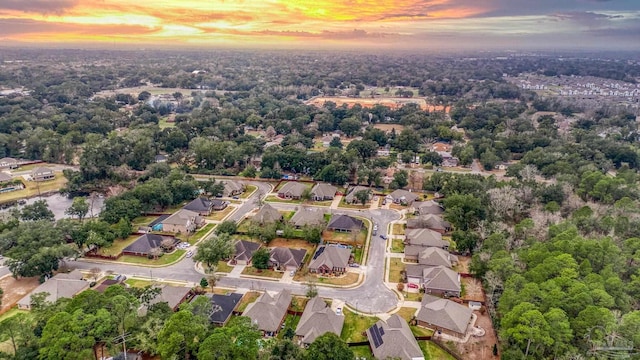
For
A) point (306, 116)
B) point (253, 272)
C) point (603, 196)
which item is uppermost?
point (306, 116)

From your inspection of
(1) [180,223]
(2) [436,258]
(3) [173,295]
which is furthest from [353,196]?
(3) [173,295]

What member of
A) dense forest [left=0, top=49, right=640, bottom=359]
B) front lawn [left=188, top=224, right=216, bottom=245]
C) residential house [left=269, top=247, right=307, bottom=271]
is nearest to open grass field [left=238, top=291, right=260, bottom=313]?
residential house [left=269, top=247, right=307, bottom=271]

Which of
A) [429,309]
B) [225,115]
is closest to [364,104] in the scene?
[225,115]

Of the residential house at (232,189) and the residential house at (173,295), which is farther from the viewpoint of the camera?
the residential house at (232,189)

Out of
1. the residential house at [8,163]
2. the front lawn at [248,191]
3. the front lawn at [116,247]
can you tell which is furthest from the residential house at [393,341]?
the residential house at [8,163]

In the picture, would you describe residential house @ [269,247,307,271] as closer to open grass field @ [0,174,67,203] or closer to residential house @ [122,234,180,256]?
residential house @ [122,234,180,256]

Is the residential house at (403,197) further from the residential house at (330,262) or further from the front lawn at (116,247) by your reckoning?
the front lawn at (116,247)

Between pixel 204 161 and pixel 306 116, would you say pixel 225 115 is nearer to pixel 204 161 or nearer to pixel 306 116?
pixel 306 116
